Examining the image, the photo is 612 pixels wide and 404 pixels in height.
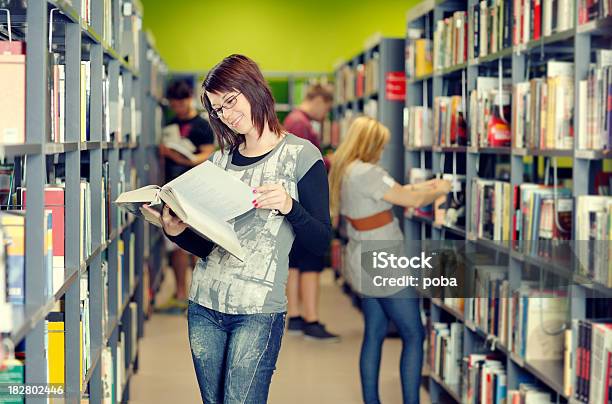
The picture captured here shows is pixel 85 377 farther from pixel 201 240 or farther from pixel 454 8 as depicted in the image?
pixel 454 8

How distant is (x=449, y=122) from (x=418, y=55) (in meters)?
0.84

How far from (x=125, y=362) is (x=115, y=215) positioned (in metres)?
1.09

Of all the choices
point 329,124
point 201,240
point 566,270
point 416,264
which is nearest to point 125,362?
point 416,264

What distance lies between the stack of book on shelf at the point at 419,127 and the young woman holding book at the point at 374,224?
0.80m

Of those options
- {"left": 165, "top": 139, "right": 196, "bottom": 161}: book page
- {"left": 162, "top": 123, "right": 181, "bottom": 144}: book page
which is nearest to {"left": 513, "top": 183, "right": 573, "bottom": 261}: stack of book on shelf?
{"left": 165, "top": 139, "right": 196, "bottom": 161}: book page

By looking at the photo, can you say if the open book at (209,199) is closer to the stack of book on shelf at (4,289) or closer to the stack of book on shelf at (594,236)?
the stack of book on shelf at (4,289)

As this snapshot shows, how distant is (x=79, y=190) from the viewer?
8.66 feet

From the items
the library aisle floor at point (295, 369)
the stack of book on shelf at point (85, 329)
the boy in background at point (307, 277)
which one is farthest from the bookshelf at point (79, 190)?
the boy in background at point (307, 277)

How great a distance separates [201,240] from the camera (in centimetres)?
259

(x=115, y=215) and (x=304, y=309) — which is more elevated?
(x=115, y=215)

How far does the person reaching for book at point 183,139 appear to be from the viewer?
6.77 metres

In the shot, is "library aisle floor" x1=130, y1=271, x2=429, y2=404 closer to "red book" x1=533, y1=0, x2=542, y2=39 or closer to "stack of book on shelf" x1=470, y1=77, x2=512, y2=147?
"stack of book on shelf" x1=470, y1=77, x2=512, y2=147

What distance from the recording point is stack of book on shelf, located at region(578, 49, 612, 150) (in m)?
2.75

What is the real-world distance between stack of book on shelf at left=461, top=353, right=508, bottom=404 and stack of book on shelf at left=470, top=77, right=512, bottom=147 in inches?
38.7
